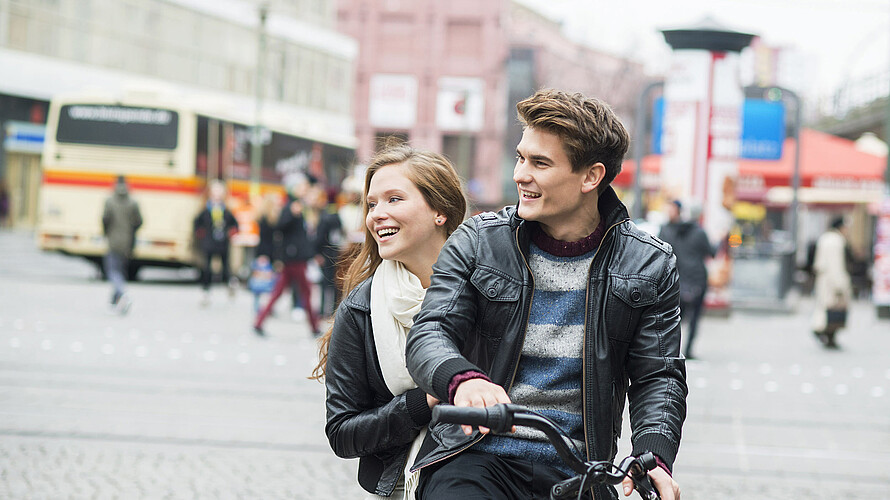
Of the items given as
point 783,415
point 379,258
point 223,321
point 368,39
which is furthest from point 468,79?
point 379,258

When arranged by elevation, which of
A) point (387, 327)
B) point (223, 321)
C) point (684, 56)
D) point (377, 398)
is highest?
point (684, 56)

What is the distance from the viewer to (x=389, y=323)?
2889 millimetres

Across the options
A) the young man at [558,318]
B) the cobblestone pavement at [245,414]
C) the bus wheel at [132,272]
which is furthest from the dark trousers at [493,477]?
the bus wheel at [132,272]

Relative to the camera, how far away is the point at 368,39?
60781mm

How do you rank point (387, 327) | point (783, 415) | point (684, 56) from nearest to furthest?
point (387, 327), point (783, 415), point (684, 56)

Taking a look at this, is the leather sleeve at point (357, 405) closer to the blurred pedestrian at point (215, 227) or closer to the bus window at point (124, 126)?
the blurred pedestrian at point (215, 227)

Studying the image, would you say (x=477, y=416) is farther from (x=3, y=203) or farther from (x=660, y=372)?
(x=3, y=203)

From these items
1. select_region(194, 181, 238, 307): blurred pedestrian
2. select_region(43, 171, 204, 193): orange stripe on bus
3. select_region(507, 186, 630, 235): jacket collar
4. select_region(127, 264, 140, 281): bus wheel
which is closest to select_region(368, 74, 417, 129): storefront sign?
select_region(127, 264, 140, 281): bus wheel

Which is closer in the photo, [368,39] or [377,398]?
[377,398]

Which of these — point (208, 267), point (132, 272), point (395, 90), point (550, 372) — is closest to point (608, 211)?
point (550, 372)

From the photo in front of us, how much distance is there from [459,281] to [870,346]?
13308mm

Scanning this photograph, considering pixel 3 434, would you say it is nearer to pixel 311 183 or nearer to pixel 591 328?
pixel 591 328

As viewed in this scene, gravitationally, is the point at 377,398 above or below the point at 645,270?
below

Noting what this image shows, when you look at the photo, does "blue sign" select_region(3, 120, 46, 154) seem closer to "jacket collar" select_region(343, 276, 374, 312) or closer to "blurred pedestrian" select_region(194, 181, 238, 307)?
"blurred pedestrian" select_region(194, 181, 238, 307)
